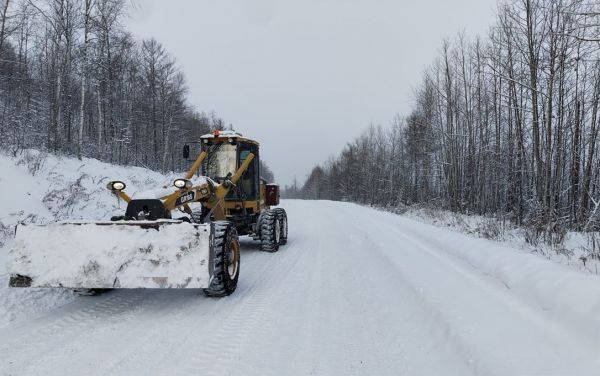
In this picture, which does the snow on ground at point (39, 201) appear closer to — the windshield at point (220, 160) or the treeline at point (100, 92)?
the windshield at point (220, 160)

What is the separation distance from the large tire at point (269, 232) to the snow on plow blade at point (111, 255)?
13.4ft

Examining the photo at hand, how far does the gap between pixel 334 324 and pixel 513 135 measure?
22.1 metres

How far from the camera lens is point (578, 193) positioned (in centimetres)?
1545

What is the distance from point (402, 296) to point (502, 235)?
6.92 metres

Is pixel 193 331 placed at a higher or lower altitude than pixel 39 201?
lower

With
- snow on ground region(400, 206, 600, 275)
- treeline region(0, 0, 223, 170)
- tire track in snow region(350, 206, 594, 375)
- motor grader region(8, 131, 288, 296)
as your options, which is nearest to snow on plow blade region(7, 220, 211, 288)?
motor grader region(8, 131, 288, 296)

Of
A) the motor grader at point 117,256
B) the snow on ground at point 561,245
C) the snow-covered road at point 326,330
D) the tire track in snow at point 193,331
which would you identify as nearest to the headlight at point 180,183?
the motor grader at point 117,256

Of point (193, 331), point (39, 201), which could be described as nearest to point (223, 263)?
point (193, 331)

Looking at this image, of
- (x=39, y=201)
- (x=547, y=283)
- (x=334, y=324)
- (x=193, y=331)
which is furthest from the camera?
(x=39, y=201)

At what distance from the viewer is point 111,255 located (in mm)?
4504

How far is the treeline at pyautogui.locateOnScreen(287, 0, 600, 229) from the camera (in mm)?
13062

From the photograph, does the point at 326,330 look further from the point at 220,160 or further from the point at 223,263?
the point at 220,160

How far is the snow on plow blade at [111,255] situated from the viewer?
4.44 meters

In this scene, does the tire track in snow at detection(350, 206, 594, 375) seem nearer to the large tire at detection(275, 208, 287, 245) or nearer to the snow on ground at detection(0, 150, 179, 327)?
the large tire at detection(275, 208, 287, 245)
